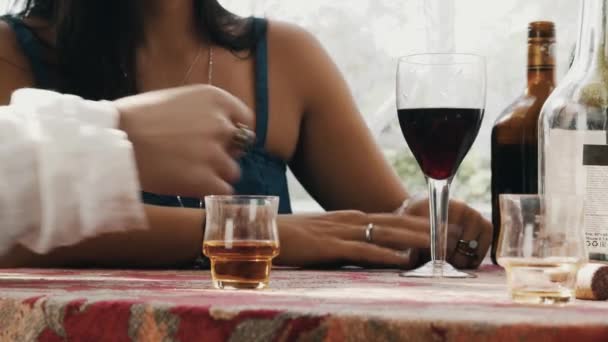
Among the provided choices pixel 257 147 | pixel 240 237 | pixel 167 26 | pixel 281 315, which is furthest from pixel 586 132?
pixel 167 26

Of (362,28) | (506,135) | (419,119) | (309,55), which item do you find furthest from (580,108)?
(362,28)

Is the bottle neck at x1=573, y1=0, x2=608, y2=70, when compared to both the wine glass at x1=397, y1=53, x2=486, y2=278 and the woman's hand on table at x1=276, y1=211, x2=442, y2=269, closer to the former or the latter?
the wine glass at x1=397, y1=53, x2=486, y2=278

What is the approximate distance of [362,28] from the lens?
2383 millimetres

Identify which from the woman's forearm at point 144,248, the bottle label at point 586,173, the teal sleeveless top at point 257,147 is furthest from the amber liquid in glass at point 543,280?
the teal sleeveless top at point 257,147

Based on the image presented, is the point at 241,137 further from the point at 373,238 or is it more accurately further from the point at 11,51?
the point at 11,51

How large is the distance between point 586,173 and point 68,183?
1.61 feet

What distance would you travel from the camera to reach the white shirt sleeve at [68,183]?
74 cm

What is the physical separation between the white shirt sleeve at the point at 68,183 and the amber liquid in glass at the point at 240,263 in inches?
3.8

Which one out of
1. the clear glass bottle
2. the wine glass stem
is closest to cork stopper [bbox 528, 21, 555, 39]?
the clear glass bottle

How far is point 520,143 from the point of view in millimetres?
1319

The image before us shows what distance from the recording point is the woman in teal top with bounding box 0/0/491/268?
1794mm

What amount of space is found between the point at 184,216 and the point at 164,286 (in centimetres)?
47

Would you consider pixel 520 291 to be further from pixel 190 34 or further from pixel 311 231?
pixel 190 34

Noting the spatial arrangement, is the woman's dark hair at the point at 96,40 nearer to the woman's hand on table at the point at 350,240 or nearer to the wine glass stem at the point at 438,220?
the woman's hand on table at the point at 350,240
